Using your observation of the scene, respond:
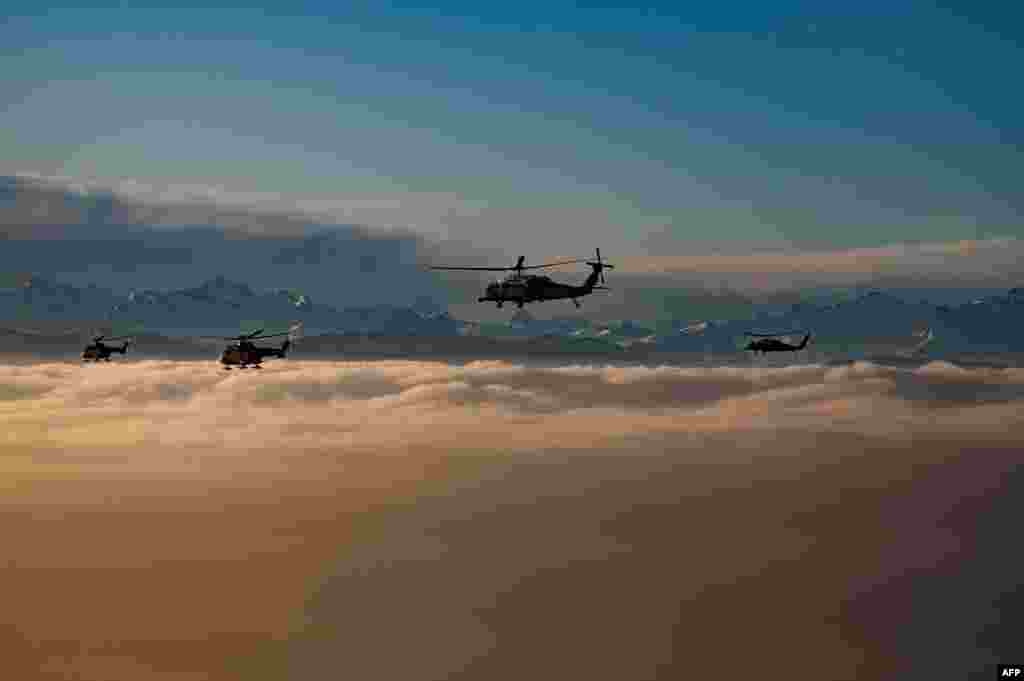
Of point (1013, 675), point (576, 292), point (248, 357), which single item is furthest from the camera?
point (248, 357)

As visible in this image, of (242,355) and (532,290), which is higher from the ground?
(532,290)

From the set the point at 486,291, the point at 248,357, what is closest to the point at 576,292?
the point at 486,291

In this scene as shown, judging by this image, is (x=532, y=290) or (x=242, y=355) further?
(x=242, y=355)

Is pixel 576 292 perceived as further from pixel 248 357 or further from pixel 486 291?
pixel 248 357

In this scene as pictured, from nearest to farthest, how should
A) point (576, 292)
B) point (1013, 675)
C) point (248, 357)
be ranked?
point (1013, 675)
point (576, 292)
point (248, 357)

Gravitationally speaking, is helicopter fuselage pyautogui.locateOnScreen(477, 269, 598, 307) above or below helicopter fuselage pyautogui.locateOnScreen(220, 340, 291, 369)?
above

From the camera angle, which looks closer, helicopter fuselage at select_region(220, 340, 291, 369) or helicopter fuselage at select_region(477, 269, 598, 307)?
helicopter fuselage at select_region(477, 269, 598, 307)

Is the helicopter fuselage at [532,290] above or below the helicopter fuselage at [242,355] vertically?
above

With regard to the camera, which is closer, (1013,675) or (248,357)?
(1013,675)

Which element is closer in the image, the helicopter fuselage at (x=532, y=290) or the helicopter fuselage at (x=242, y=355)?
the helicopter fuselage at (x=532, y=290)

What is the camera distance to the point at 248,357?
17788 cm

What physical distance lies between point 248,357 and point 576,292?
261 ft

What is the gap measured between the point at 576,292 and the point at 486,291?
10.3m

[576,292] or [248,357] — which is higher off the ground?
[576,292]
